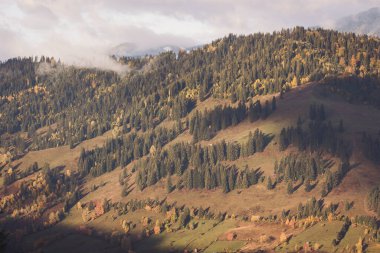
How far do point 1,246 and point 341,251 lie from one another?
163003 millimetres

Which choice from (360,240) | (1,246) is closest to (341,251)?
(360,240)

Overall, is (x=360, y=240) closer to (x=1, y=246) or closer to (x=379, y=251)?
(x=379, y=251)

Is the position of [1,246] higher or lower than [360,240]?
higher

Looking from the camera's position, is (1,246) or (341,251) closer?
(1,246)

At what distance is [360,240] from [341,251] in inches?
311

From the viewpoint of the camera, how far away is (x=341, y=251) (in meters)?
199

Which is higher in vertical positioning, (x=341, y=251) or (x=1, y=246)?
(x=1, y=246)

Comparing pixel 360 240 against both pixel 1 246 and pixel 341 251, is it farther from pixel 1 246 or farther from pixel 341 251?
pixel 1 246

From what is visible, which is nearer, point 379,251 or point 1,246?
point 1,246

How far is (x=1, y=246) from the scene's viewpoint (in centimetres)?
5722

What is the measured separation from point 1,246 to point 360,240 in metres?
165

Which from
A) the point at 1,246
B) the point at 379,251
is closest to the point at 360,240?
the point at 379,251

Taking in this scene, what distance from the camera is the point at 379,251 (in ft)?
633
